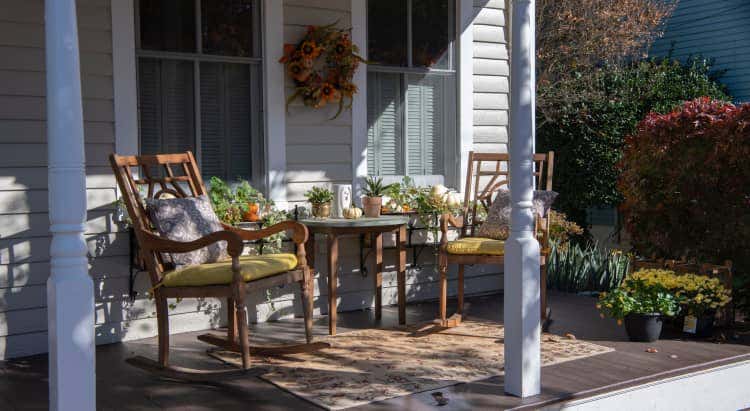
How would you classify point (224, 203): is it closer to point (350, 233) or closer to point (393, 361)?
point (350, 233)

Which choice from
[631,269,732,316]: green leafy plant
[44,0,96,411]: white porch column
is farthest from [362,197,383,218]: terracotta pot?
[44,0,96,411]: white porch column

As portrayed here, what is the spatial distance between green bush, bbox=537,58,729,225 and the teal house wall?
0.45 m

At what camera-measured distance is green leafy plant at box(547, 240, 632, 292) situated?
6.36 m

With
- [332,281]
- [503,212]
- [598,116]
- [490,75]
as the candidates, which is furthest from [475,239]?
[598,116]

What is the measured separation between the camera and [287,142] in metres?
5.18

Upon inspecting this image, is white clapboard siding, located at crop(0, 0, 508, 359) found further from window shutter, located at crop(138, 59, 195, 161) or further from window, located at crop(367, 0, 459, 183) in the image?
window, located at crop(367, 0, 459, 183)

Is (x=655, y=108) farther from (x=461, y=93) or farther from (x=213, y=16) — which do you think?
(x=213, y=16)

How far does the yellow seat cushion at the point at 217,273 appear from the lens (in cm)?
381

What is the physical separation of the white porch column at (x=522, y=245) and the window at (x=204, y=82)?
217 centimetres

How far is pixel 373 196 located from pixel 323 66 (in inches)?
37.0

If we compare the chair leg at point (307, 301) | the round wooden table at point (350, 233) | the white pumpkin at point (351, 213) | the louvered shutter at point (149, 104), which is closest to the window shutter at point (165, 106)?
the louvered shutter at point (149, 104)

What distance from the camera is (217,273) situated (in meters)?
3.81

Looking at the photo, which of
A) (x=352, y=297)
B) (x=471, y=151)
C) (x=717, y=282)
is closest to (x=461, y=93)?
(x=471, y=151)

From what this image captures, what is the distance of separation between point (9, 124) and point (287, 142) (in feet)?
5.52
